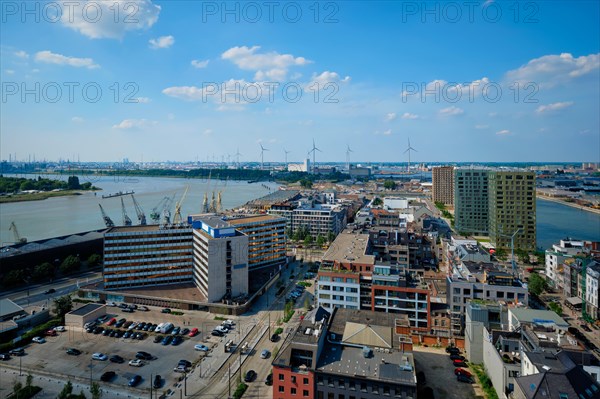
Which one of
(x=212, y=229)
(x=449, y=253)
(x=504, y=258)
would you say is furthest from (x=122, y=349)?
(x=504, y=258)

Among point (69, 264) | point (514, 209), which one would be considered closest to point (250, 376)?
point (69, 264)

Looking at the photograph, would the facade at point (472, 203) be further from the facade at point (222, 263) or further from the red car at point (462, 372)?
the red car at point (462, 372)

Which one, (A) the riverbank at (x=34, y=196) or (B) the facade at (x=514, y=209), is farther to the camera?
(A) the riverbank at (x=34, y=196)

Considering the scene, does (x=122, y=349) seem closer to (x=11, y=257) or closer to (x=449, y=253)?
(x=11, y=257)

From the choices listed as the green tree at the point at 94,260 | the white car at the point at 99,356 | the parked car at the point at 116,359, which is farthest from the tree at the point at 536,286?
the green tree at the point at 94,260

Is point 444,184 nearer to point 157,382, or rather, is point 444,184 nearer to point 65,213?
point 65,213

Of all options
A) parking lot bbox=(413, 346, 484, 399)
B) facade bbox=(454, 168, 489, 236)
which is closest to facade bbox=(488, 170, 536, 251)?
facade bbox=(454, 168, 489, 236)
